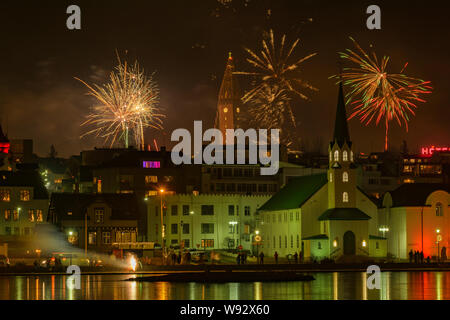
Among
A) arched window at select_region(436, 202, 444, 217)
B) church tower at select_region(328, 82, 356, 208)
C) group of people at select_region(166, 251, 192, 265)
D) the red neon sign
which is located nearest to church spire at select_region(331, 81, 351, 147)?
church tower at select_region(328, 82, 356, 208)

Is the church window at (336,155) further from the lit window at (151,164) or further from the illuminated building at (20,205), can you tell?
the illuminated building at (20,205)

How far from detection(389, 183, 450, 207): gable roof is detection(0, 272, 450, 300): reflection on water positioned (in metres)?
42.9

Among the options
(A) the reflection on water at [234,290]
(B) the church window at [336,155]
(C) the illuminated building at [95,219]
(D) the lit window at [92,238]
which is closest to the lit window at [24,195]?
(C) the illuminated building at [95,219]

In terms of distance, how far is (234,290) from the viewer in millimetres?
57250

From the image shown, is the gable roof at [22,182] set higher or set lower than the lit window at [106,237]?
higher

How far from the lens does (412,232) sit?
366ft

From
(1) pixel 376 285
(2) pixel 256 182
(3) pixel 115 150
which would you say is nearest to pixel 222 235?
(2) pixel 256 182

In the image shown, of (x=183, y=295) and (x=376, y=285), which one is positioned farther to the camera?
(x=376, y=285)

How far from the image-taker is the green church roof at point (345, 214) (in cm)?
10625

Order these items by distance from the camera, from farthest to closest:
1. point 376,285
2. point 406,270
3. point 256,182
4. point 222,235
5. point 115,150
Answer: point 115,150 < point 256,182 < point 222,235 < point 406,270 < point 376,285

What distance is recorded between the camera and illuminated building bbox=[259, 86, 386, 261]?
105 metres
